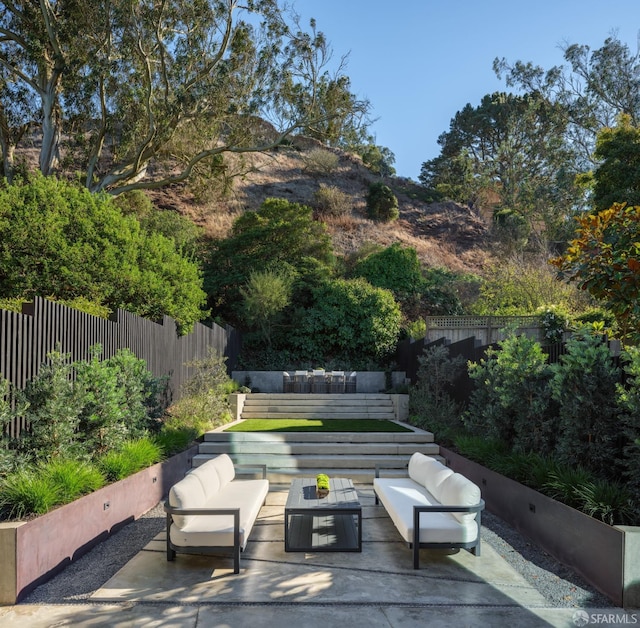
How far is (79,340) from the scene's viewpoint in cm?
771

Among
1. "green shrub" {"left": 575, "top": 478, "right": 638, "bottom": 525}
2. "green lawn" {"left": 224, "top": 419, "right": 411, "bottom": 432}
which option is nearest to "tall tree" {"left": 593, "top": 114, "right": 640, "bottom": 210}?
"green lawn" {"left": 224, "top": 419, "right": 411, "bottom": 432}

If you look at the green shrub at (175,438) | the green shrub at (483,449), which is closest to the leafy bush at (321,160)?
the green shrub at (175,438)

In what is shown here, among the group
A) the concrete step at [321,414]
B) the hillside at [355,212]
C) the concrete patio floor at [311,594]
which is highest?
the hillside at [355,212]

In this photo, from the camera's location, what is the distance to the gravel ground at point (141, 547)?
4254 millimetres

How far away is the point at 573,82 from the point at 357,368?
20.3 m

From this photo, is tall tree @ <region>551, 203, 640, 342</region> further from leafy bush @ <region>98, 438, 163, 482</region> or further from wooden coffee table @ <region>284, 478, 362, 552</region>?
leafy bush @ <region>98, 438, 163, 482</region>

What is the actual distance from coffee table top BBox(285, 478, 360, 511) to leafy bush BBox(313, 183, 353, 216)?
3229 cm

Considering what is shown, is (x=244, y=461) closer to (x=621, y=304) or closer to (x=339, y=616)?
(x=339, y=616)

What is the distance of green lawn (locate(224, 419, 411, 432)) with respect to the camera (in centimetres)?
1153

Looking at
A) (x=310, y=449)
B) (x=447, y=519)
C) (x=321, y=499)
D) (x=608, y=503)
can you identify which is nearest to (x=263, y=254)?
(x=310, y=449)

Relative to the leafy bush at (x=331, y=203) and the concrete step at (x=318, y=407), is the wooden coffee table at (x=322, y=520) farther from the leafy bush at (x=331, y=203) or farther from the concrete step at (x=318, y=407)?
the leafy bush at (x=331, y=203)

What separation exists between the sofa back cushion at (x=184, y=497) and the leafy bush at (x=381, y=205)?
3555 cm

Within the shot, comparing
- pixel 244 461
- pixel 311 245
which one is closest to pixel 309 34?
pixel 311 245

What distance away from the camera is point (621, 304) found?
505 centimetres
